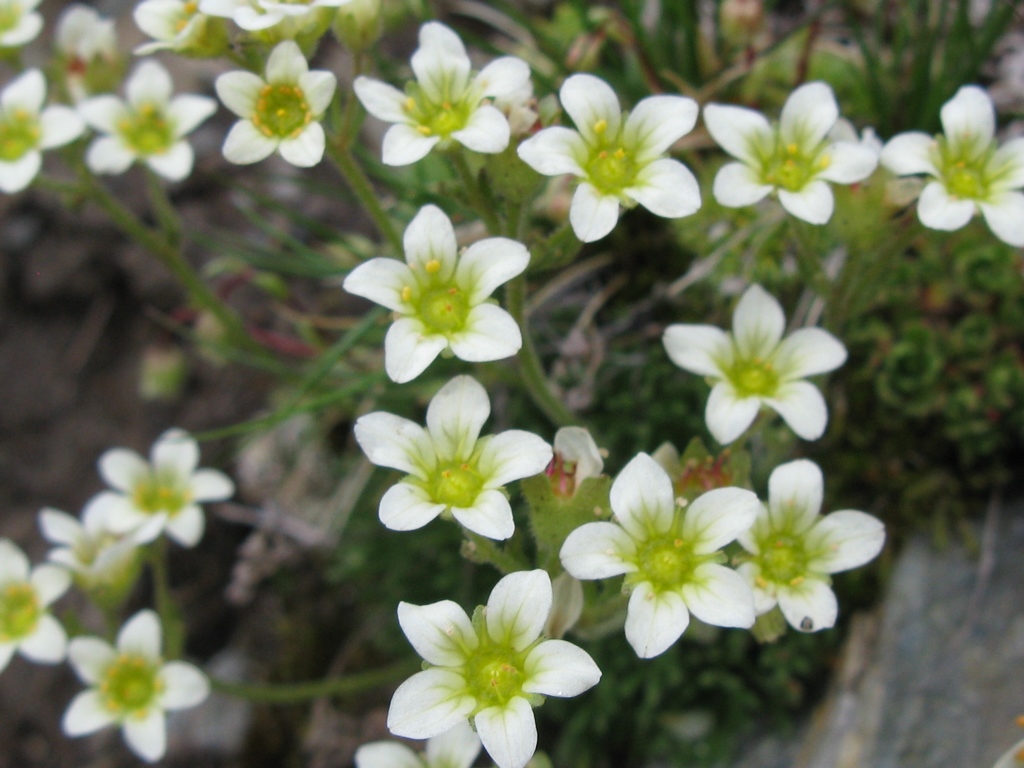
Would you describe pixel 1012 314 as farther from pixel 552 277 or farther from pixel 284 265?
pixel 284 265

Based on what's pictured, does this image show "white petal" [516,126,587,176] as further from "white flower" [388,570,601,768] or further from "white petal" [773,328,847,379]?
"white flower" [388,570,601,768]

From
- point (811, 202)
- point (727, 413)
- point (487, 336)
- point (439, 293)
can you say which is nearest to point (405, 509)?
point (487, 336)

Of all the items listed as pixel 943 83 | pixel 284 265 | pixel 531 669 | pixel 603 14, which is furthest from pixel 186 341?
pixel 943 83

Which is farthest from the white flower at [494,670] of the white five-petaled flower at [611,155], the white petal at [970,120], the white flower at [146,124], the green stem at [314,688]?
the white flower at [146,124]

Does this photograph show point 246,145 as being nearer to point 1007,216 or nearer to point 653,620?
point 653,620

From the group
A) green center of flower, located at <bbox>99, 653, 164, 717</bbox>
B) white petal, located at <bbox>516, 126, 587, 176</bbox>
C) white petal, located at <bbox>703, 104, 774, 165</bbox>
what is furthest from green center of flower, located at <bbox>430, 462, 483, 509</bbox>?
green center of flower, located at <bbox>99, 653, 164, 717</bbox>

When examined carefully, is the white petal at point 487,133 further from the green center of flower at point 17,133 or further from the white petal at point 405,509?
the green center of flower at point 17,133
